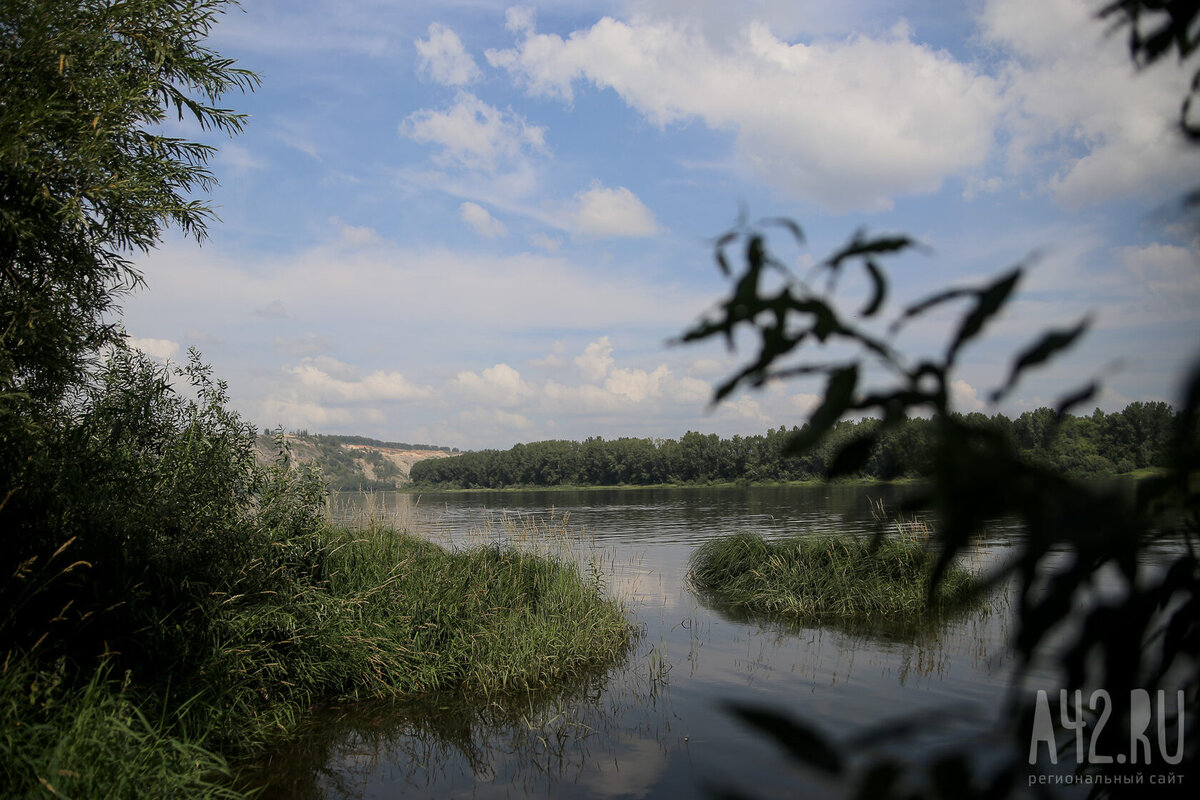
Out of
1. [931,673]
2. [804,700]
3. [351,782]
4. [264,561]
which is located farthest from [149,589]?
[931,673]

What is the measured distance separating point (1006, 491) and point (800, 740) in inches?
13.3

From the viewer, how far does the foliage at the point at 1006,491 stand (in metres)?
0.76

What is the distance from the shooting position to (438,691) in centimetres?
841

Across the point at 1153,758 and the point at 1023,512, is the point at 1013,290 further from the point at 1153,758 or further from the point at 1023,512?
the point at 1153,758

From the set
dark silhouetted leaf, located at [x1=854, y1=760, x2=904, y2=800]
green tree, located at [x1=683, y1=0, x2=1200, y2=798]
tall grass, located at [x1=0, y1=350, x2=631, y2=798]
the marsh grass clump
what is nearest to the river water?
tall grass, located at [x1=0, y1=350, x2=631, y2=798]

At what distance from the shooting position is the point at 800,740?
734 mm

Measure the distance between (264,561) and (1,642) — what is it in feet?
8.52

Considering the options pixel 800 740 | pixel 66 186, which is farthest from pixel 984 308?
pixel 66 186

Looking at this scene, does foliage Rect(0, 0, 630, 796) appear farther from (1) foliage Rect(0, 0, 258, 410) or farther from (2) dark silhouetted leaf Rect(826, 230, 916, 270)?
(2) dark silhouetted leaf Rect(826, 230, 916, 270)

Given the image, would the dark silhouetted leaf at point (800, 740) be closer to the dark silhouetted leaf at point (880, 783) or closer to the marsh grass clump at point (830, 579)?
the dark silhouetted leaf at point (880, 783)

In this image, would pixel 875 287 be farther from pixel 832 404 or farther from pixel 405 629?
pixel 405 629

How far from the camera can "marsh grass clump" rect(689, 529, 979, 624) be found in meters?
12.8

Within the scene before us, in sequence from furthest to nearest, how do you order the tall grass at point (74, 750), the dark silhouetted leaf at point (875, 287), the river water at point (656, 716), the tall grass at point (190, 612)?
the river water at point (656, 716) → the tall grass at point (190, 612) → the tall grass at point (74, 750) → the dark silhouetted leaf at point (875, 287)

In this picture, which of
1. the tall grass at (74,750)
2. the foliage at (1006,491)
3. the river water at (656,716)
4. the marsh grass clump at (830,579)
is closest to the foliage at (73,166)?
the tall grass at (74,750)
